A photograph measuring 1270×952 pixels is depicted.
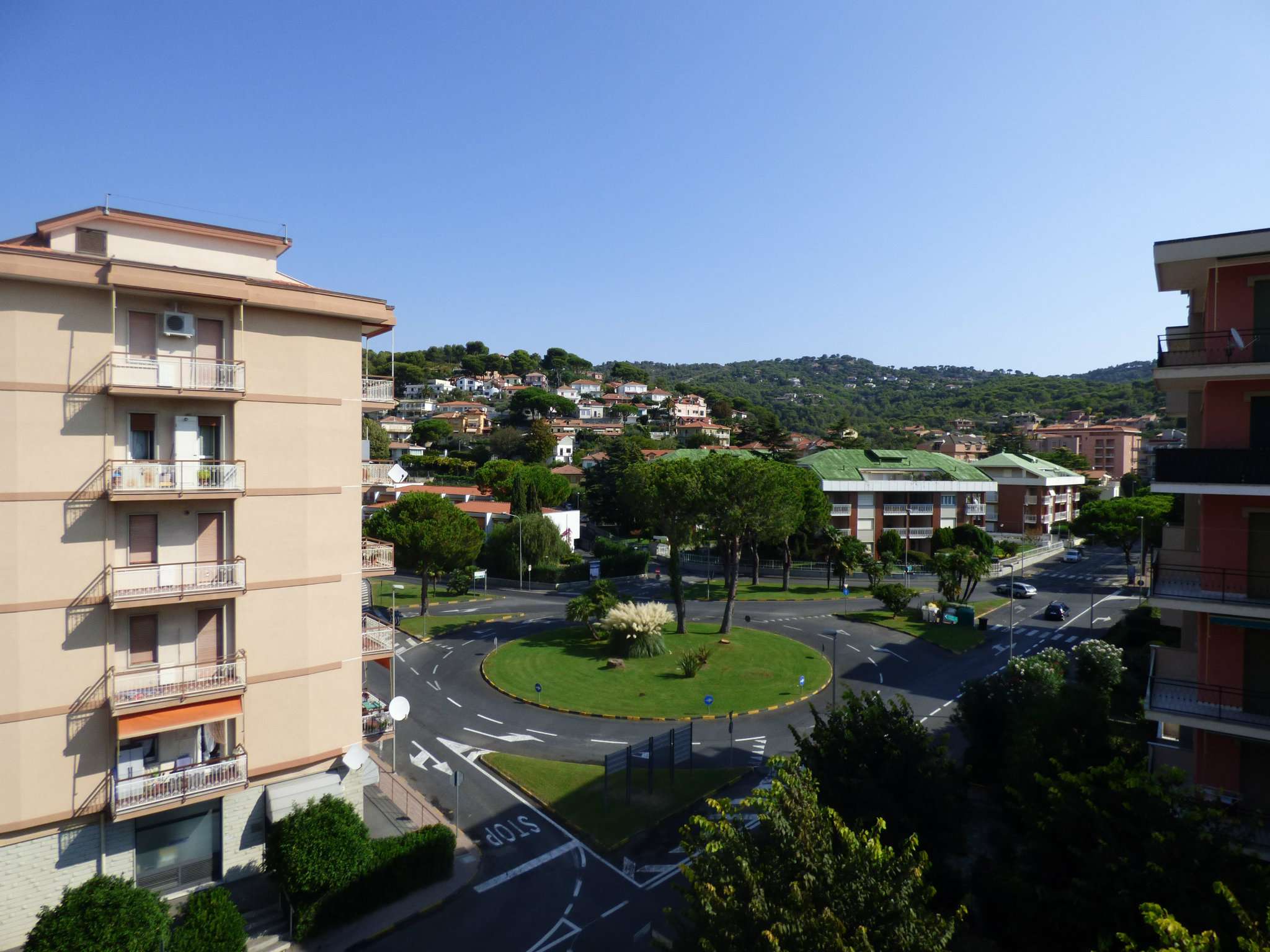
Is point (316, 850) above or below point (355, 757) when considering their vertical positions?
below

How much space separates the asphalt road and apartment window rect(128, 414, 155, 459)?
1170 cm

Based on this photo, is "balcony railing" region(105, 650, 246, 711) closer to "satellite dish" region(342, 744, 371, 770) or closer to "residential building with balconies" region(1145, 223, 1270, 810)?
"satellite dish" region(342, 744, 371, 770)

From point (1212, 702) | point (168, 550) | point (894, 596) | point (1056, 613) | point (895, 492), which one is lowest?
point (1056, 613)

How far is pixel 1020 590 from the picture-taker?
5116 cm

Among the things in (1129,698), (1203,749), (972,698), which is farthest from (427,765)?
(1129,698)

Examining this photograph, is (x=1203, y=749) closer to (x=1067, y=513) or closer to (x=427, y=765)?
(x=427, y=765)

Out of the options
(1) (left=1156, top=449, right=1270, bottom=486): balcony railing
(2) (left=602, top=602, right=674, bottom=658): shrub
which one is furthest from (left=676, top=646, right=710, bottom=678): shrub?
(1) (left=1156, top=449, right=1270, bottom=486): balcony railing

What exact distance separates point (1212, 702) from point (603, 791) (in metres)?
15.6

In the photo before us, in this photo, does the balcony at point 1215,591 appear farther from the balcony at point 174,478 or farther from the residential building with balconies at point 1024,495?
the residential building with balconies at point 1024,495

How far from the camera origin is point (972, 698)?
73.5ft

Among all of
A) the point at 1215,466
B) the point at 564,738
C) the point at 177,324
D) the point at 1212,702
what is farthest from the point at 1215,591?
the point at 177,324

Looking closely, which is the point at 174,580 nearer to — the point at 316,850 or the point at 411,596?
the point at 316,850

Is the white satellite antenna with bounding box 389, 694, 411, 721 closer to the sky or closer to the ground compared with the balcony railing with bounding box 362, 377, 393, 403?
closer to the ground

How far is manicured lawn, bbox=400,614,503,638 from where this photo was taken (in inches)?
1601
